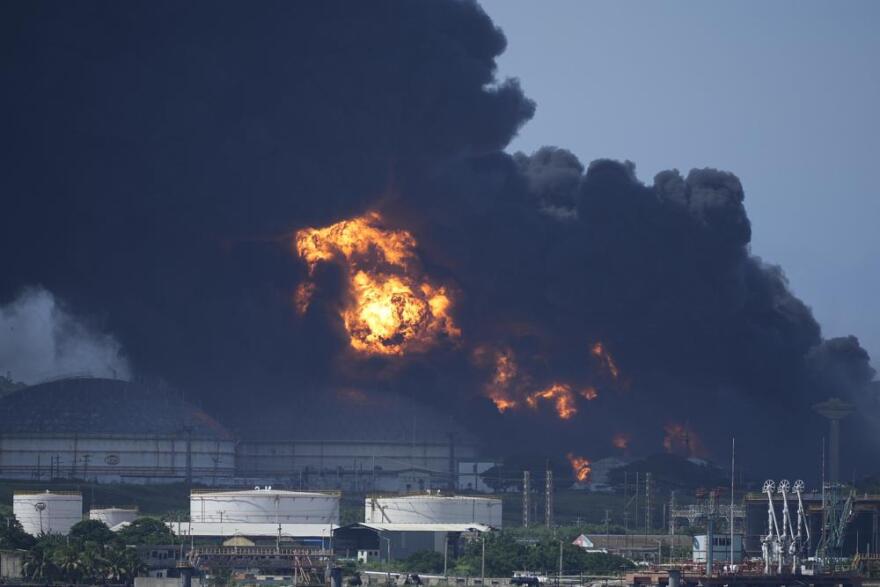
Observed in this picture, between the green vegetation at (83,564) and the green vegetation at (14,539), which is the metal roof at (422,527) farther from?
the green vegetation at (83,564)

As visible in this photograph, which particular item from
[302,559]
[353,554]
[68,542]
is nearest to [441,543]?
[353,554]

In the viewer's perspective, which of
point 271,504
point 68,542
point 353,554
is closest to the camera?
point 68,542

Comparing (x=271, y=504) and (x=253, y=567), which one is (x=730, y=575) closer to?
(x=253, y=567)

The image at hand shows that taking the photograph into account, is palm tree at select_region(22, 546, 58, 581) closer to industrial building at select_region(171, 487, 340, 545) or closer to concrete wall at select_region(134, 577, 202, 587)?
concrete wall at select_region(134, 577, 202, 587)

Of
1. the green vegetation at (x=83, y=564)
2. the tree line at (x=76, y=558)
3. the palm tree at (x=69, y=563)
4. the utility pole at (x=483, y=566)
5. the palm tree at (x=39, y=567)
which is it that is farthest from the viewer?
the utility pole at (x=483, y=566)

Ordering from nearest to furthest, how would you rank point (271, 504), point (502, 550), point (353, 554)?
point (502, 550) → point (353, 554) → point (271, 504)

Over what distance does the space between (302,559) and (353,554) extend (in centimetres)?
2341

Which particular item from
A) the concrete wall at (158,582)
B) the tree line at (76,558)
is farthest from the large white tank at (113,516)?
the concrete wall at (158,582)

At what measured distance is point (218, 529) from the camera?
18788 centimetres

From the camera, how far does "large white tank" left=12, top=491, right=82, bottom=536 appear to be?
195 meters

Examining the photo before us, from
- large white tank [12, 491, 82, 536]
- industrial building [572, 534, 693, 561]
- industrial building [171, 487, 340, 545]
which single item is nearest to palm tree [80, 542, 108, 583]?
industrial building [171, 487, 340, 545]

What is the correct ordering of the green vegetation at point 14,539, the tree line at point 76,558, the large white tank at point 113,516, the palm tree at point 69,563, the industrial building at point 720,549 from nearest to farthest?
the palm tree at point 69,563, the tree line at point 76,558, the industrial building at point 720,549, the green vegetation at point 14,539, the large white tank at point 113,516

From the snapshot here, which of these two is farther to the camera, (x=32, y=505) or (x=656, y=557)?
(x=32, y=505)

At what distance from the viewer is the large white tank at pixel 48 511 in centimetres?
19512
